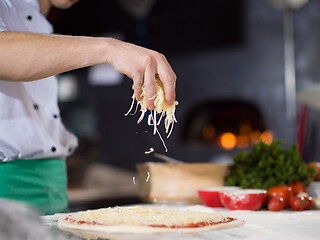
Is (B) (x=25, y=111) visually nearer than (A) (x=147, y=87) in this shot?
No

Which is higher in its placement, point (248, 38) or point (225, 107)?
point (248, 38)

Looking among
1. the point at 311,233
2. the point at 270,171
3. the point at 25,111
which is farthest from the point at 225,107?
the point at 311,233

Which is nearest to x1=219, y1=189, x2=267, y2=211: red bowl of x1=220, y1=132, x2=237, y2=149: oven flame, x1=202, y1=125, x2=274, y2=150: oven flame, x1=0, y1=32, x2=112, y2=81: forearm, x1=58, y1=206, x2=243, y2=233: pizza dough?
x1=58, y1=206, x2=243, y2=233: pizza dough

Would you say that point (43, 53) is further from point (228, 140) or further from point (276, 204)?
point (228, 140)

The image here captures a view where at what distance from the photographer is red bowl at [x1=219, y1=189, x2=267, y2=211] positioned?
5.14ft

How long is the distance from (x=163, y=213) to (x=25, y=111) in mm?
630

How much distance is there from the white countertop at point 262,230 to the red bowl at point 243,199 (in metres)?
0.10

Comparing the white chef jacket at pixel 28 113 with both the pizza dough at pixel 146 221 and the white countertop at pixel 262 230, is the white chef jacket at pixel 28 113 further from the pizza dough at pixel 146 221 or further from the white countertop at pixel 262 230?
the pizza dough at pixel 146 221

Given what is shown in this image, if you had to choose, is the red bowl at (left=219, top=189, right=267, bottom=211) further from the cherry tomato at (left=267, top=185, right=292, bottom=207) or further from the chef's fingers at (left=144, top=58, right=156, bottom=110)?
the chef's fingers at (left=144, top=58, right=156, bottom=110)

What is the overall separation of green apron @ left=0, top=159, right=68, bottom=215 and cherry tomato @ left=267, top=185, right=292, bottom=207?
2.41 feet

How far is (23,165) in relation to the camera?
1.52m

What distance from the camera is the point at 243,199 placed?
1.57 m

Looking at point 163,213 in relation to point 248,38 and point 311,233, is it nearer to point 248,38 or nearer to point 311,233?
point 311,233

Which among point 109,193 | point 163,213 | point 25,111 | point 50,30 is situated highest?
point 50,30
